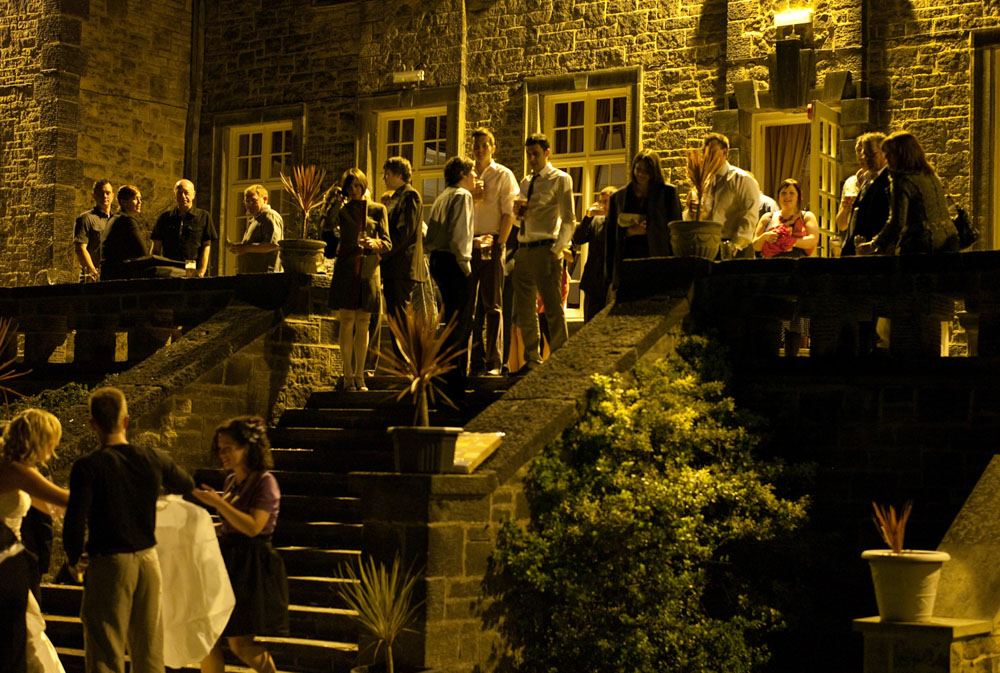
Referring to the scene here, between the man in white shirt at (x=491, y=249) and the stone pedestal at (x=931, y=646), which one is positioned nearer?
the stone pedestal at (x=931, y=646)

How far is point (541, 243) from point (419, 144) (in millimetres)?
7125

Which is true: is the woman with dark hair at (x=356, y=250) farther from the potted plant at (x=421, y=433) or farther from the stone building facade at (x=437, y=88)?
the stone building facade at (x=437, y=88)

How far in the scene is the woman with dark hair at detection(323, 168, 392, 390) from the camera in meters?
11.3

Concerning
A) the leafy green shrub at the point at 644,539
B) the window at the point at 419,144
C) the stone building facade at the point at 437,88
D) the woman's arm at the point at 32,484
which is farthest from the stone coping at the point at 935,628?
the window at the point at 419,144

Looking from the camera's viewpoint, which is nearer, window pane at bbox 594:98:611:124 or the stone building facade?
the stone building facade

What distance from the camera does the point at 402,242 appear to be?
36.6 feet

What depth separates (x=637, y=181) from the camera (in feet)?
35.0

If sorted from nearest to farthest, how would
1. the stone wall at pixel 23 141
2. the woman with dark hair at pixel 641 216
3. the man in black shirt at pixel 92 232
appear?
the woman with dark hair at pixel 641 216 < the man in black shirt at pixel 92 232 < the stone wall at pixel 23 141

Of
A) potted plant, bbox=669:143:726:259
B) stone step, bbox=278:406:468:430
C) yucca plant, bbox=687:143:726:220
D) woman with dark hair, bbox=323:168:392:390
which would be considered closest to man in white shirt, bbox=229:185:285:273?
woman with dark hair, bbox=323:168:392:390

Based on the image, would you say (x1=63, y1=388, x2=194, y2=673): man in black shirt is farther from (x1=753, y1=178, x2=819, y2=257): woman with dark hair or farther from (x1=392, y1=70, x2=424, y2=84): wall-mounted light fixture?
(x1=392, y1=70, x2=424, y2=84): wall-mounted light fixture

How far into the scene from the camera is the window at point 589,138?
54.7ft

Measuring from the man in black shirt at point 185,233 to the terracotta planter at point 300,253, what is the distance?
2.12 metres

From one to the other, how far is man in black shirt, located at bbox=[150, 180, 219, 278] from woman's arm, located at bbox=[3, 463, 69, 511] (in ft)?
22.5

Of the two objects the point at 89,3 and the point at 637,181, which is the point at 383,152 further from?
the point at 637,181
